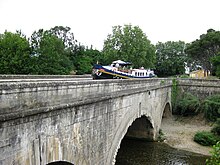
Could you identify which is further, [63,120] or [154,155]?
[154,155]

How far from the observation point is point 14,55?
29844mm

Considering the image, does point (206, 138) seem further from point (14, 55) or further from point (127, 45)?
point (14, 55)

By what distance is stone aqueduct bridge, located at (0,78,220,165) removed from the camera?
20.1ft

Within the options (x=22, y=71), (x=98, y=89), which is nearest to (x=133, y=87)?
(x=98, y=89)

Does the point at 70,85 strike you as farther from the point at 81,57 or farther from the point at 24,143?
the point at 81,57

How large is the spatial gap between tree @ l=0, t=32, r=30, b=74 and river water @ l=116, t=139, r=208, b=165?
49.4ft

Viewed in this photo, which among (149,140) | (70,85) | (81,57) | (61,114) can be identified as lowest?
(149,140)

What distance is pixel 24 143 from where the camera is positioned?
646cm

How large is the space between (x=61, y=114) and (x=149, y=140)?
17403 millimetres

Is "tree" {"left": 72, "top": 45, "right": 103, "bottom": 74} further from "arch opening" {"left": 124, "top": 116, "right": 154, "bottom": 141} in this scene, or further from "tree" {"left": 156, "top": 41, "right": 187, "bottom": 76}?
"arch opening" {"left": 124, "top": 116, "right": 154, "bottom": 141}

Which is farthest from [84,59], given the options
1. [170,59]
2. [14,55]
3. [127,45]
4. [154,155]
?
[154,155]

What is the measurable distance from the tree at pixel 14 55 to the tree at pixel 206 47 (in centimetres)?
2951

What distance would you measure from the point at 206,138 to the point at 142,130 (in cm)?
565

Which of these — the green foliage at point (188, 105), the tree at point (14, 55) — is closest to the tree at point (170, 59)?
the green foliage at point (188, 105)
